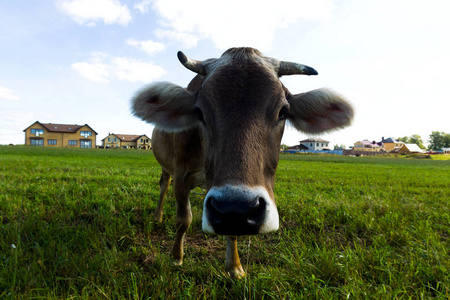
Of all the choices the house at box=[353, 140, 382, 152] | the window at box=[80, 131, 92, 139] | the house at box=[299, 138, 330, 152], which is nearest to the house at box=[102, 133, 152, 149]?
the window at box=[80, 131, 92, 139]

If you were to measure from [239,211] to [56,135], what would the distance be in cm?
9520

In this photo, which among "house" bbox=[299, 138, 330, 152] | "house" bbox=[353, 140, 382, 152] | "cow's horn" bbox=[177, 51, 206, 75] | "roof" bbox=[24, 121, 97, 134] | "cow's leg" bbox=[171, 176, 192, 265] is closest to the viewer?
"cow's horn" bbox=[177, 51, 206, 75]

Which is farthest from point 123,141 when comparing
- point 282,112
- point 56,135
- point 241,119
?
point 241,119

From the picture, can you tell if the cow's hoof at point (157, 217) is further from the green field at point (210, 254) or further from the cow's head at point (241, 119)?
the cow's head at point (241, 119)

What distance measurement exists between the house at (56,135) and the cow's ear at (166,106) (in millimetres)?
89990

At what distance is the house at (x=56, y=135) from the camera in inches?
3164

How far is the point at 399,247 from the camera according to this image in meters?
3.20

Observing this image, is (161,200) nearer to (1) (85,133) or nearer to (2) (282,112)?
(2) (282,112)

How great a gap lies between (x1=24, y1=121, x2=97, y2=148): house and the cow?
90.1 meters

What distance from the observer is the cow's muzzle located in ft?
5.41

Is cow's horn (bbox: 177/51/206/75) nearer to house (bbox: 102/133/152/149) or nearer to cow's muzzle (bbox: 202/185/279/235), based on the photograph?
cow's muzzle (bbox: 202/185/279/235)

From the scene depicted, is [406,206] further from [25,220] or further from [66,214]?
[25,220]

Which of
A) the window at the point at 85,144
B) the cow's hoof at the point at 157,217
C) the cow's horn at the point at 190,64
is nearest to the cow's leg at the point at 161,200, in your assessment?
the cow's hoof at the point at 157,217

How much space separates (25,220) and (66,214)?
0.49 m
